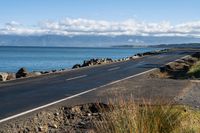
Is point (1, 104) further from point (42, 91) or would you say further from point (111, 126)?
point (111, 126)

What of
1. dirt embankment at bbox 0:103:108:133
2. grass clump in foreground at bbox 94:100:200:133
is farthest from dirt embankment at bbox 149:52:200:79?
grass clump in foreground at bbox 94:100:200:133

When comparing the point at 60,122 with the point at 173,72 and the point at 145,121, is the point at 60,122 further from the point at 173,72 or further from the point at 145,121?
the point at 173,72

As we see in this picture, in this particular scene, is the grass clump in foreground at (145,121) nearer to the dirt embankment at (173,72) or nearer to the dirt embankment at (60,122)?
the dirt embankment at (60,122)

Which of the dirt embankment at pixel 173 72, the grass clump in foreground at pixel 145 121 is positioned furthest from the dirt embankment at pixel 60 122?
the dirt embankment at pixel 173 72

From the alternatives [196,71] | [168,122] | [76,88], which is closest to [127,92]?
[76,88]

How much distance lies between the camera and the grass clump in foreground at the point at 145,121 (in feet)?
25.5

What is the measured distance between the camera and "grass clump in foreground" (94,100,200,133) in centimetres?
778

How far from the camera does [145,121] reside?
26.2ft

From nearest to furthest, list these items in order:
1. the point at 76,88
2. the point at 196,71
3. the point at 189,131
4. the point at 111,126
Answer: the point at 111,126 < the point at 189,131 < the point at 76,88 < the point at 196,71

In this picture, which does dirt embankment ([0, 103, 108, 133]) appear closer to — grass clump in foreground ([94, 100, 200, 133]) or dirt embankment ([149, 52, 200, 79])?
grass clump in foreground ([94, 100, 200, 133])

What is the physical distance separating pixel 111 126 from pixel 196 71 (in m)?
24.1

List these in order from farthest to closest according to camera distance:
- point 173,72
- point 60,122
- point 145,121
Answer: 1. point 173,72
2. point 60,122
3. point 145,121

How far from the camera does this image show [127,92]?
18875 millimetres

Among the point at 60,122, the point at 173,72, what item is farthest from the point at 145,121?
the point at 173,72
